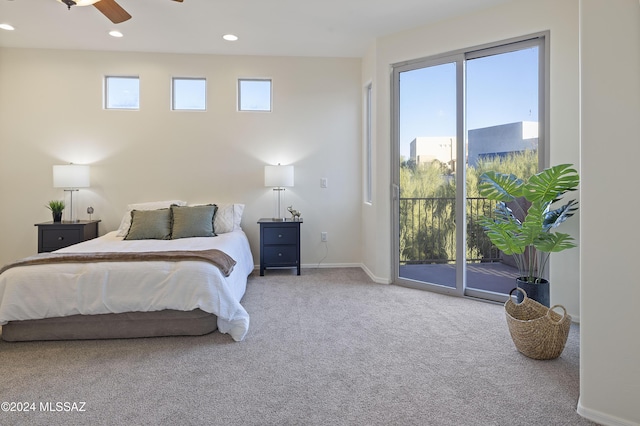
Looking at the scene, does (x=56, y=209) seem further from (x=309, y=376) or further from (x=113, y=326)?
(x=309, y=376)

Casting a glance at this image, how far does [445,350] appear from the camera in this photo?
2561 millimetres

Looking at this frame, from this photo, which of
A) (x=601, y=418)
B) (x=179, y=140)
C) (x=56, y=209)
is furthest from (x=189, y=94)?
(x=601, y=418)

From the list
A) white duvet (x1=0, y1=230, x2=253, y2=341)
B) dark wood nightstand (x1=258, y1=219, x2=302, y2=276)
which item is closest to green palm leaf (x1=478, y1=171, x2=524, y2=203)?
white duvet (x1=0, y1=230, x2=253, y2=341)

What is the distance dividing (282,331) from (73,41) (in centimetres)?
441

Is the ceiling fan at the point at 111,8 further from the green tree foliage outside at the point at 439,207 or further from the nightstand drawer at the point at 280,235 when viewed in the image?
the green tree foliage outside at the point at 439,207

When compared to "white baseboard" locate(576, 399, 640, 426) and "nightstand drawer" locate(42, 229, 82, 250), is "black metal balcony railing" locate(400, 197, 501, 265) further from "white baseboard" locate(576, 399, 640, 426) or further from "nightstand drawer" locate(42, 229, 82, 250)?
"nightstand drawer" locate(42, 229, 82, 250)

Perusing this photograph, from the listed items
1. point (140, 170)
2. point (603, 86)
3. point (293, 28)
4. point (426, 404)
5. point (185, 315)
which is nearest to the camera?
point (603, 86)

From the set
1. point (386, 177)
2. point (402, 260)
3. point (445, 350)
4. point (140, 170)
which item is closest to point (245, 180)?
point (140, 170)

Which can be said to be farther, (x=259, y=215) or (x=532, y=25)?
(x=259, y=215)

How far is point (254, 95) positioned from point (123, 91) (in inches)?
69.1

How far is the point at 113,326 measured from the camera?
2.76m

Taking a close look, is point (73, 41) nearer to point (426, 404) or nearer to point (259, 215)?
point (259, 215)

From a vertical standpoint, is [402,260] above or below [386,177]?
below

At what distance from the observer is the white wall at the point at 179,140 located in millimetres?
4723
